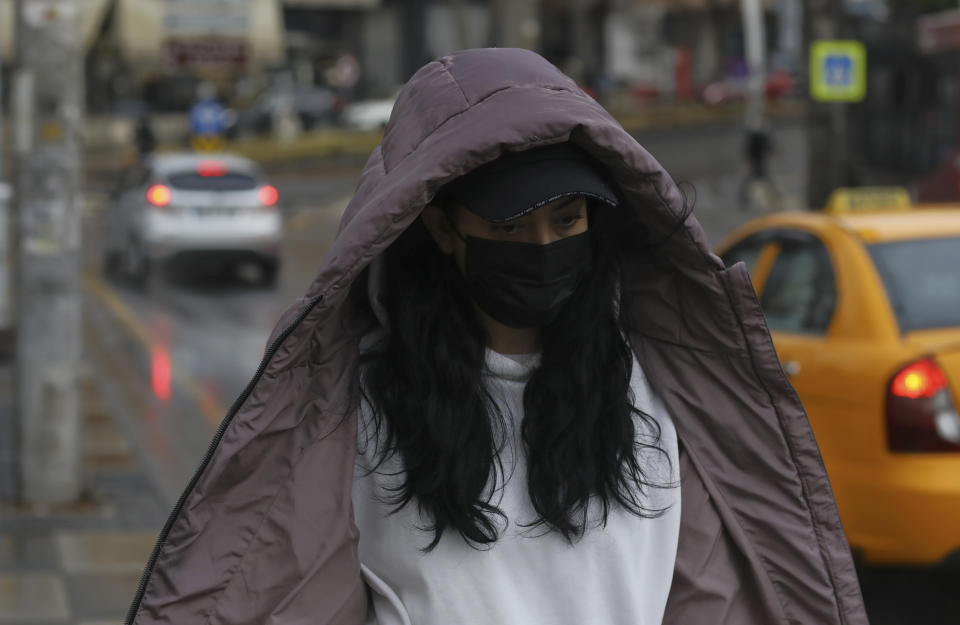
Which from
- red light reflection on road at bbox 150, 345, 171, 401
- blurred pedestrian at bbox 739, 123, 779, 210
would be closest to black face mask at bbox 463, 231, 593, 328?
red light reflection on road at bbox 150, 345, 171, 401

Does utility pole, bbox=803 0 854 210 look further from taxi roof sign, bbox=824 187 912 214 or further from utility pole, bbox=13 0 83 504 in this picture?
utility pole, bbox=13 0 83 504

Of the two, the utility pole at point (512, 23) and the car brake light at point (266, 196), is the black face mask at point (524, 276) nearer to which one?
the car brake light at point (266, 196)

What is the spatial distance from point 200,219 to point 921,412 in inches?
565

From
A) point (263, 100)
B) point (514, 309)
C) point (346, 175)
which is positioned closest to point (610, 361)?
point (514, 309)

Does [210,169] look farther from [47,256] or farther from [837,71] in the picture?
[47,256]

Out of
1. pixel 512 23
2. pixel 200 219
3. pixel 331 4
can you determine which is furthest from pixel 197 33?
pixel 200 219

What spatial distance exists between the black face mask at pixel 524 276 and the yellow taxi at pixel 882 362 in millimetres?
3559

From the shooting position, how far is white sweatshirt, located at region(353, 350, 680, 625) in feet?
6.70

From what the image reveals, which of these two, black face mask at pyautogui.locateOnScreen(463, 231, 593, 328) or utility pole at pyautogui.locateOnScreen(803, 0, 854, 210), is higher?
black face mask at pyautogui.locateOnScreen(463, 231, 593, 328)

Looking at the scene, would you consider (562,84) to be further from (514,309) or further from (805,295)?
(805,295)

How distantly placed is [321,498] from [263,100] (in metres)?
41.6

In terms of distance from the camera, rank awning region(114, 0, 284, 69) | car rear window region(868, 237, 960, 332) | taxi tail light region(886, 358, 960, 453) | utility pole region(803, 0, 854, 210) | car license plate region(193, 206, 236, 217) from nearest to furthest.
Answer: taxi tail light region(886, 358, 960, 453) < car rear window region(868, 237, 960, 332) < car license plate region(193, 206, 236, 217) < utility pole region(803, 0, 854, 210) < awning region(114, 0, 284, 69)

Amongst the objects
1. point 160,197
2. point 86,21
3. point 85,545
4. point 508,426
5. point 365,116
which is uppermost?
point 508,426

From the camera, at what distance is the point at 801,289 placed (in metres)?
6.49
